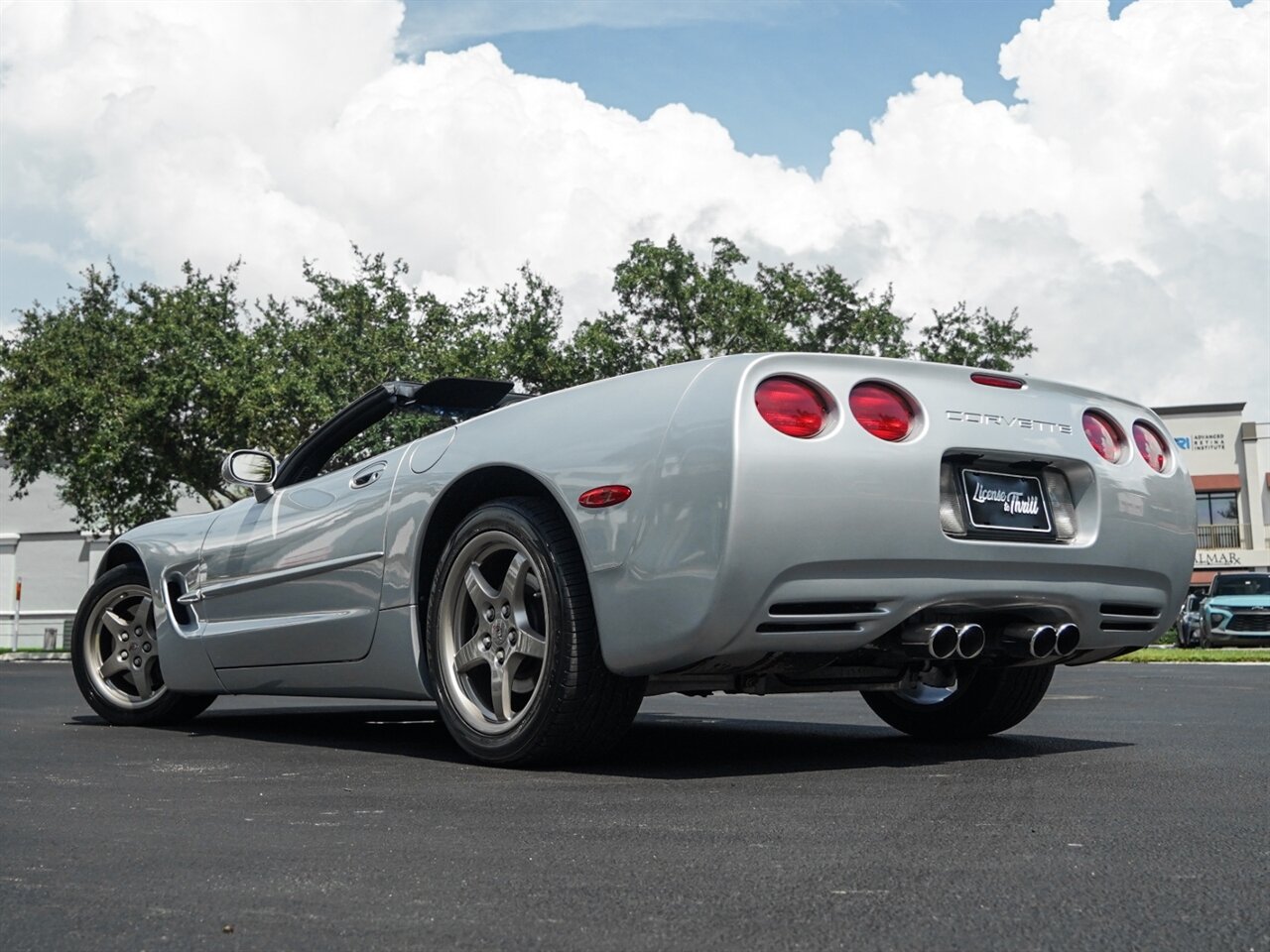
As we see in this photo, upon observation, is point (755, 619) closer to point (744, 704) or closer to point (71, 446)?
point (744, 704)

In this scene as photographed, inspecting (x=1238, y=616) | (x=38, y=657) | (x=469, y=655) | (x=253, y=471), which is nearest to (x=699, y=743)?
(x=469, y=655)

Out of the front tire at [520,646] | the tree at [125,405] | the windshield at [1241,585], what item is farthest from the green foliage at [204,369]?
the front tire at [520,646]

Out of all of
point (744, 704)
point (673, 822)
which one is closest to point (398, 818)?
point (673, 822)

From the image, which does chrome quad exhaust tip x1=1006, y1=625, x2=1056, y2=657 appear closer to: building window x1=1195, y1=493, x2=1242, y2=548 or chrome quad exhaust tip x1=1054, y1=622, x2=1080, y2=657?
chrome quad exhaust tip x1=1054, y1=622, x2=1080, y2=657

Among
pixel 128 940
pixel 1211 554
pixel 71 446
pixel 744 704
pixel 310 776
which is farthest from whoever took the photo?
pixel 1211 554

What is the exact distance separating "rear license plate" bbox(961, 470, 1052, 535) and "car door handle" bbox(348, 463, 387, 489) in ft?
6.96

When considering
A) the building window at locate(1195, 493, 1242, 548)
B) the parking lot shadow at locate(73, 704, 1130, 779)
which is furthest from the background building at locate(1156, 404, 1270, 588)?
the parking lot shadow at locate(73, 704, 1130, 779)

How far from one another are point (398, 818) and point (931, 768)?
5.90ft

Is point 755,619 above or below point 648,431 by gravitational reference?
below

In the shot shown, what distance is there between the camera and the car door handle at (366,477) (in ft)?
17.8

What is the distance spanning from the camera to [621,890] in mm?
2695

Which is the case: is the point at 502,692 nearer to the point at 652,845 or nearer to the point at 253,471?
the point at 652,845

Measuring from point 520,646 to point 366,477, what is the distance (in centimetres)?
115

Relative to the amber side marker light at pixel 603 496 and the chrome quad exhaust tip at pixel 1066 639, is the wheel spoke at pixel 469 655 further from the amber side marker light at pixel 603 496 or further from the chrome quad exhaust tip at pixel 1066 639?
the chrome quad exhaust tip at pixel 1066 639
